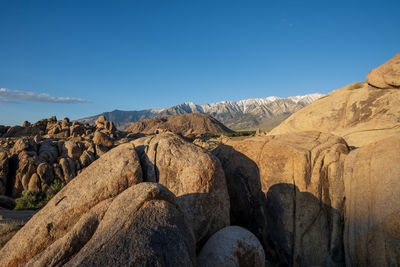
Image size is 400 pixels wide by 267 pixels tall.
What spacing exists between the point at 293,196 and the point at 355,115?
612 centimetres

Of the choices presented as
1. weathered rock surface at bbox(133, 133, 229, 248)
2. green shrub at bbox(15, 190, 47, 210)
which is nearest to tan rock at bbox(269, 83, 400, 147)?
weathered rock surface at bbox(133, 133, 229, 248)

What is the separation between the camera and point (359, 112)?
1152cm

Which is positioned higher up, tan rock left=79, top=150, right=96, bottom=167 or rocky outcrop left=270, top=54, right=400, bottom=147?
rocky outcrop left=270, top=54, right=400, bottom=147

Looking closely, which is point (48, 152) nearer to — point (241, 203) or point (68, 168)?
point (68, 168)

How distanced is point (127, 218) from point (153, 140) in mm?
4392

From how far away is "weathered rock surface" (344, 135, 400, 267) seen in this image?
20.9ft

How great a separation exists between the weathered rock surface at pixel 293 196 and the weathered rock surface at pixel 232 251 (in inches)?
97.3

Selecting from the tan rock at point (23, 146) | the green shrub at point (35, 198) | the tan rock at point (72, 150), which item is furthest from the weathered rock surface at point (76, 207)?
the tan rock at point (72, 150)

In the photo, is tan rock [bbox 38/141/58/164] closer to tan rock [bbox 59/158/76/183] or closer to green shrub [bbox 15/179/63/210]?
tan rock [bbox 59/158/76/183]

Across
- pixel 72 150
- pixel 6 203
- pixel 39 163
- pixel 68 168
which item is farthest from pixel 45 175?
pixel 6 203

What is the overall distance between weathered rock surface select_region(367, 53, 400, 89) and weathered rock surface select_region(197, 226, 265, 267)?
34.6ft

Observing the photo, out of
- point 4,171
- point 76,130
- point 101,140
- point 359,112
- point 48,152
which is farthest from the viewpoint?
point 76,130

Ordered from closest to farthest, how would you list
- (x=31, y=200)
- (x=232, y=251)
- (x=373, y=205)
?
(x=232, y=251) < (x=373, y=205) < (x=31, y=200)

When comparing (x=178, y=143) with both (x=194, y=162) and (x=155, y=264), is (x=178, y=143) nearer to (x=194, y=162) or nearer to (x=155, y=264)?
(x=194, y=162)
